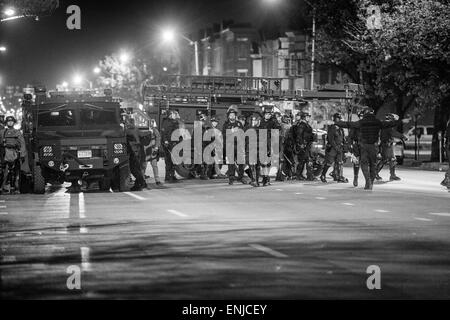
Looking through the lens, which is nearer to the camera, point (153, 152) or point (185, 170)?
point (153, 152)

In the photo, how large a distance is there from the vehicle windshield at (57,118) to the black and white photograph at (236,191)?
0.03m

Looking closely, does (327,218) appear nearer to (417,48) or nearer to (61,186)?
(61,186)

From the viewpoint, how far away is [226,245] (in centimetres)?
1346

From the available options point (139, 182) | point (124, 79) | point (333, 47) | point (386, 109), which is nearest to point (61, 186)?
point (139, 182)

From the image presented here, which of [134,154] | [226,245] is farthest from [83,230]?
[134,154]

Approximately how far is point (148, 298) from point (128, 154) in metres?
16.5

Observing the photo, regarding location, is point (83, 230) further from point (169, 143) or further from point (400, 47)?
point (400, 47)

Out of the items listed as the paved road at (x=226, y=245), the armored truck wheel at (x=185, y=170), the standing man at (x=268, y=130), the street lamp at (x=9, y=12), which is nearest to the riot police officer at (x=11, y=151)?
the paved road at (x=226, y=245)

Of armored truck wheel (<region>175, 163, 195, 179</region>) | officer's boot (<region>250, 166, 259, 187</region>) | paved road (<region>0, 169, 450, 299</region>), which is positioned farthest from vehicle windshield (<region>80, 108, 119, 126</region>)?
armored truck wheel (<region>175, 163, 195, 179</region>)

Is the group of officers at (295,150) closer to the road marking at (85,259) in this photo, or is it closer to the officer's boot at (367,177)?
the officer's boot at (367,177)

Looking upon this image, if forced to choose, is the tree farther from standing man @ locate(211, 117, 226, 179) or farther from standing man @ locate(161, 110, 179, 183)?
standing man @ locate(161, 110, 179, 183)

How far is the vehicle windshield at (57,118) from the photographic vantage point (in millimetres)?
25609

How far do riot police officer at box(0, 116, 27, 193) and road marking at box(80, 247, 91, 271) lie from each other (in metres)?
12.8

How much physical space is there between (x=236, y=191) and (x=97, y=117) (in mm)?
3935
